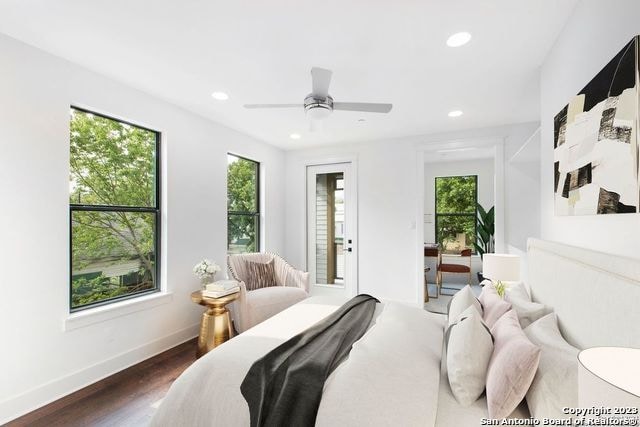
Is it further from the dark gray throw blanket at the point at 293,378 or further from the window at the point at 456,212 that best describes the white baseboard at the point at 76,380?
the window at the point at 456,212

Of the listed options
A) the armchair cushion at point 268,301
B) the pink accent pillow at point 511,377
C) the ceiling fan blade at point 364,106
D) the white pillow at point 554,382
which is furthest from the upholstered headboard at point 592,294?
the armchair cushion at point 268,301

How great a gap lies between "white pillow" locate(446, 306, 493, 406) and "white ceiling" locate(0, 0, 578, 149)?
168 cm

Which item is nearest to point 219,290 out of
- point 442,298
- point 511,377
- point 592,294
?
point 511,377

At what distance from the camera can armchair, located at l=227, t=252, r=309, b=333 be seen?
313 cm

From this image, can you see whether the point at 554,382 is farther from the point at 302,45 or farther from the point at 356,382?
the point at 302,45

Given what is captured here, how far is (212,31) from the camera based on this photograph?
6.24ft

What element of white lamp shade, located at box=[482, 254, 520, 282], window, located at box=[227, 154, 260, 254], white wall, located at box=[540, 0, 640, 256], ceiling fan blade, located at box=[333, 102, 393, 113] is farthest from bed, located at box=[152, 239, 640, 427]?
window, located at box=[227, 154, 260, 254]

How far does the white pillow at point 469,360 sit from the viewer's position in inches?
48.4

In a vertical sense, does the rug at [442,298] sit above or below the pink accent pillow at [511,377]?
below

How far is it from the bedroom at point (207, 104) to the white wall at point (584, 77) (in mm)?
11

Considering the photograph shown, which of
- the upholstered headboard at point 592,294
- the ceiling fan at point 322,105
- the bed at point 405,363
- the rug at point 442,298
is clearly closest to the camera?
the upholstered headboard at point 592,294

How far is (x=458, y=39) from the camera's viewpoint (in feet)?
6.43

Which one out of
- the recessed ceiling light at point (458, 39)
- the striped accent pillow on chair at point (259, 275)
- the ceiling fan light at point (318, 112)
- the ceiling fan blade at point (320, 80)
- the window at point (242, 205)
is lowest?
the striped accent pillow on chair at point (259, 275)

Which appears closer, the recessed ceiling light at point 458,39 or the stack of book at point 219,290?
the recessed ceiling light at point 458,39
